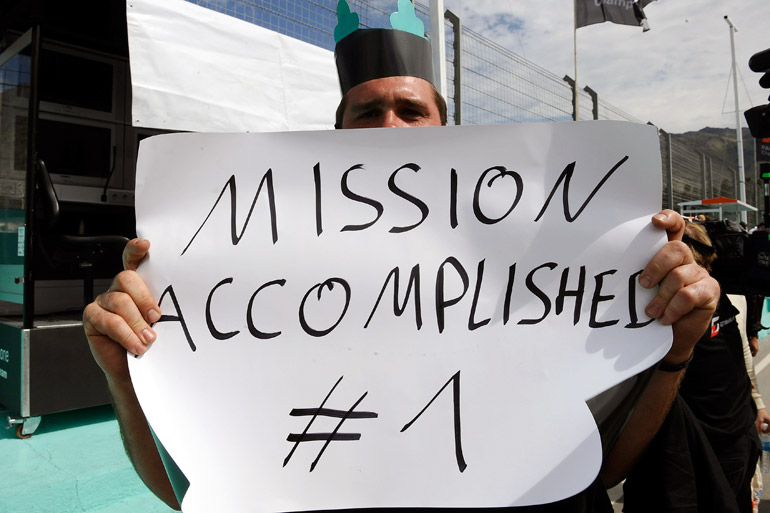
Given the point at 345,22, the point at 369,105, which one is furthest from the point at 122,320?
the point at 345,22

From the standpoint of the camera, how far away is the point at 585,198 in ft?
3.28

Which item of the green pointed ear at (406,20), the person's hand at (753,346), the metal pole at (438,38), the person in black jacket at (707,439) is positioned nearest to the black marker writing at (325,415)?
the person in black jacket at (707,439)

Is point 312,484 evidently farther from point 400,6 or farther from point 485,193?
point 400,6

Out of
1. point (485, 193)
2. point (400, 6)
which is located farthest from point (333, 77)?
point (485, 193)

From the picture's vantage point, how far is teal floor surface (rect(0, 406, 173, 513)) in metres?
2.61

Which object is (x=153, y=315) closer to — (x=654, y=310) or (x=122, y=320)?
(x=122, y=320)

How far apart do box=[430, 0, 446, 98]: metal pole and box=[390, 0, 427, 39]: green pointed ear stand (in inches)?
66.7

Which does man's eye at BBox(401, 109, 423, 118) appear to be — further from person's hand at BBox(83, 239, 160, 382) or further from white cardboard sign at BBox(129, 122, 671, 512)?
person's hand at BBox(83, 239, 160, 382)

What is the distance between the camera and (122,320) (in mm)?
946

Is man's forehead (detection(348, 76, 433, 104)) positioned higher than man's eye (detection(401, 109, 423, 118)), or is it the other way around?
man's forehead (detection(348, 76, 433, 104))

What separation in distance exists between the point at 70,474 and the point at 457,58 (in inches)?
164

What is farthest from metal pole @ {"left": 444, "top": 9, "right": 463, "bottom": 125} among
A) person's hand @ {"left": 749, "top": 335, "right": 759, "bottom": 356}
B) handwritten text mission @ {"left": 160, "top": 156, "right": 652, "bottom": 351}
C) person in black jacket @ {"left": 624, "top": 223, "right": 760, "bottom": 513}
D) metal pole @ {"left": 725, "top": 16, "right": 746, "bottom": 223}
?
metal pole @ {"left": 725, "top": 16, "right": 746, "bottom": 223}

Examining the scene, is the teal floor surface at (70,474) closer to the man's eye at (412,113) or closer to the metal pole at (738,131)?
the man's eye at (412,113)

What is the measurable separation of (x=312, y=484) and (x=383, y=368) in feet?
0.79
